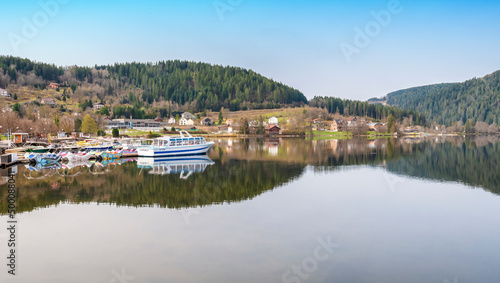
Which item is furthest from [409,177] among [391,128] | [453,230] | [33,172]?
[391,128]

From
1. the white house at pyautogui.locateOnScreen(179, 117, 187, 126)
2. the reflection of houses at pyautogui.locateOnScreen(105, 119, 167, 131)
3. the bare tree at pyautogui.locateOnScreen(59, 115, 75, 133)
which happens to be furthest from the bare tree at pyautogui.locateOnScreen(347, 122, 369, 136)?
the bare tree at pyautogui.locateOnScreen(59, 115, 75, 133)

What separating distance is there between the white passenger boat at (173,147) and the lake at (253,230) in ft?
52.7

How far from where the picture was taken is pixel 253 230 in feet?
40.8

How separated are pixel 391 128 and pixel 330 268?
121700 mm

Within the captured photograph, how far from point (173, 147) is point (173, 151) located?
0.47 m

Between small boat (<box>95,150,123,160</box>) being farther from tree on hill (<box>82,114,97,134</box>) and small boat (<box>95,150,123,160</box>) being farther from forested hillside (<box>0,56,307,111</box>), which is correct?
forested hillside (<box>0,56,307,111</box>)

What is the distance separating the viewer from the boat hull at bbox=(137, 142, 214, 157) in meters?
39.6

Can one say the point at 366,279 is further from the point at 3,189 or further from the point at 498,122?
the point at 498,122

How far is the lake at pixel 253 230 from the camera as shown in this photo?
9.10 metres

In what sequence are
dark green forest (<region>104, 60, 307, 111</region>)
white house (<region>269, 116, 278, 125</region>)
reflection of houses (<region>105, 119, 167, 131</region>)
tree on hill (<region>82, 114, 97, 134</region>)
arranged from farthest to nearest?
dark green forest (<region>104, 60, 307, 111</region>) → white house (<region>269, 116, 278, 125</region>) → reflection of houses (<region>105, 119, 167, 131</region>) → tree on hill (<region>82, 114, 97, 134</region>)

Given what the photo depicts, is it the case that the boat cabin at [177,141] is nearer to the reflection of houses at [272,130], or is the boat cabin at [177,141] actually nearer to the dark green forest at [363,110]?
the reflection of houses at [272,130]

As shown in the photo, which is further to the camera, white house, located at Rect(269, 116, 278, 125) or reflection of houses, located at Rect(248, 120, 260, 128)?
white house, located at Rect(269, 116, 278, 125)

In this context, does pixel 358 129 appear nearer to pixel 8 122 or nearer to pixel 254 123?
pixel 254 123

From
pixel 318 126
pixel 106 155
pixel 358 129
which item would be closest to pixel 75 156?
pixel 106 155
